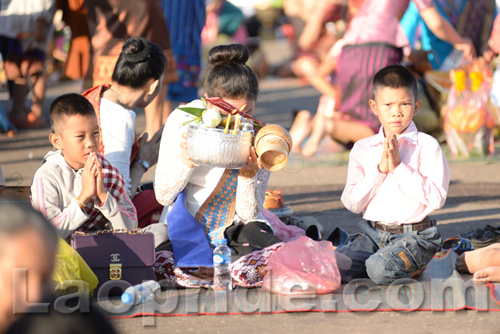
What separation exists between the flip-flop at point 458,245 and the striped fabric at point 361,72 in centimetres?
343

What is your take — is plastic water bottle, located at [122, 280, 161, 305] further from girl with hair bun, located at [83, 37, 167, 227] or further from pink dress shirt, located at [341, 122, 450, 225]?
pink dress shirt, located at [341, 122, 450, 225]

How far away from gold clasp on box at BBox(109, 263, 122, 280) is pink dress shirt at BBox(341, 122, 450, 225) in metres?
1.21

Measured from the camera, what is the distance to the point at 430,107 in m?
8.41

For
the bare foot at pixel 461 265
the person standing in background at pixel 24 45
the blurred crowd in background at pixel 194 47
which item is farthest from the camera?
the person standing in background at pixel 24 45

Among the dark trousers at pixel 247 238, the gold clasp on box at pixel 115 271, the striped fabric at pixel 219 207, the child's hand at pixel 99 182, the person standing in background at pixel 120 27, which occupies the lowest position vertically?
the gold clasp on box at pixel 115 271

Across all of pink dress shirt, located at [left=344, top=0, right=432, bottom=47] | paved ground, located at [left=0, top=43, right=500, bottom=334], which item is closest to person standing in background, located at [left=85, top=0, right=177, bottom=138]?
paved ground, located at [left=0, top=43, right=500, bottom=334]

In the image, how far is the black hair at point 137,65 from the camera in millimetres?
4734

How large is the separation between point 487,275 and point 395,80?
107 centimetres

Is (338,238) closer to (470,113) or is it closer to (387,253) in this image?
(387,253)

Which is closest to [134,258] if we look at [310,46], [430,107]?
[430,107]

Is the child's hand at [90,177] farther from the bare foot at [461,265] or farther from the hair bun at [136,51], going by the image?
the bare foot at [461,265]

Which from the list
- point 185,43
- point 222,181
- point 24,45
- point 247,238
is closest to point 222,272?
point 247,238

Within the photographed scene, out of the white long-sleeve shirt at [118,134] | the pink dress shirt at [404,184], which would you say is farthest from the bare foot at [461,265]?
the white long-sleeve shirt at [118,134]

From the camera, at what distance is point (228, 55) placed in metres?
4.21
